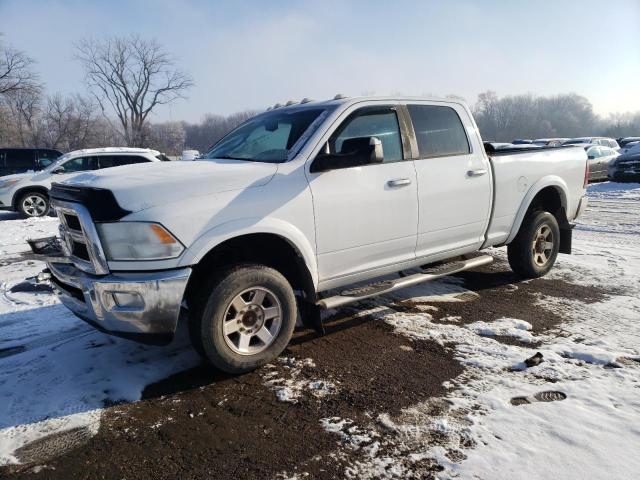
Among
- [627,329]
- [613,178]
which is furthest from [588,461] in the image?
[613,178]

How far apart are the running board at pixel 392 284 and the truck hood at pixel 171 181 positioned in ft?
3.57

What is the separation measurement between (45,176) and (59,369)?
10.1 meters

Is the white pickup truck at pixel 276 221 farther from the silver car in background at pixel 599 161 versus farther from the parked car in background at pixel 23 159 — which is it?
the silver car in background at pixel 599 161

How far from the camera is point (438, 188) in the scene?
407cm

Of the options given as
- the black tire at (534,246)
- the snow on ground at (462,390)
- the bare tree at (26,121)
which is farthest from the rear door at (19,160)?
the bare tree at (26,121)

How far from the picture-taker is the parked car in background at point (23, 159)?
46.1ft

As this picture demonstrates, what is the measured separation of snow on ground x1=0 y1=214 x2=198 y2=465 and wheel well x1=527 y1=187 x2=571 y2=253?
4290 millimetres

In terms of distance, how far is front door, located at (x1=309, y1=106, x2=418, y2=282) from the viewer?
3436mm

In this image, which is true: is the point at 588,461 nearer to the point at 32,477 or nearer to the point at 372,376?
the point at 372,376

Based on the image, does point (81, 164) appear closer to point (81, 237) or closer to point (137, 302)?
point (81, 237)

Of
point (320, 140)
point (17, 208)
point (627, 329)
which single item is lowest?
point (627, 329)

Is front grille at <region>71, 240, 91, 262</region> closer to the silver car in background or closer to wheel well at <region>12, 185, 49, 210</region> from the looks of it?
wheel well at <region>12, 185, 49, 210</region>

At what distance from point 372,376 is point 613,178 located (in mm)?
17994

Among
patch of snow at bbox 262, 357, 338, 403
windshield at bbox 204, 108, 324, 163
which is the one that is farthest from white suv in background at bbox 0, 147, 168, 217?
patch of snow at bbox 262, 357, 338, 403
